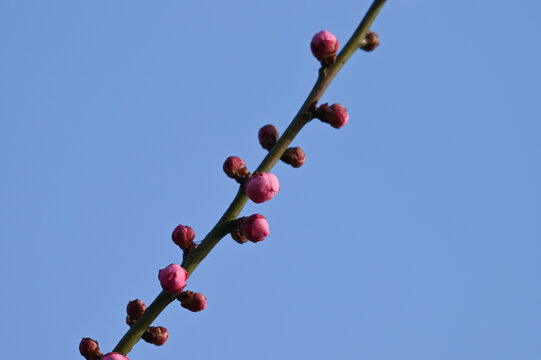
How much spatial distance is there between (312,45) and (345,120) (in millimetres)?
328

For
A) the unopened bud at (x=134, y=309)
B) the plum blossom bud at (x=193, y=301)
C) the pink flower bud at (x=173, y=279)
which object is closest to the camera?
the pink flower bud at (x=173, y=279)

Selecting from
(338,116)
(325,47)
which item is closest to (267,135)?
(338,116)

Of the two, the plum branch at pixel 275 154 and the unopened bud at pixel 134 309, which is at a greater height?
the plum branch at pixel 275 154

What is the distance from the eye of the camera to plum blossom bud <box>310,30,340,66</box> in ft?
9.77

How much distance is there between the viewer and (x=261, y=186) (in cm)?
284

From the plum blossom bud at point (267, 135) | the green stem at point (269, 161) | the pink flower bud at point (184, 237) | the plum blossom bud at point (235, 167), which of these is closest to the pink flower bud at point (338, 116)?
the green stem at point (269, 161)

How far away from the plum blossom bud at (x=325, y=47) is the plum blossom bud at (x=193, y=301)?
107 cm

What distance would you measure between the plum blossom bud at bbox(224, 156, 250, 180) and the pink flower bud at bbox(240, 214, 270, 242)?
327 mm

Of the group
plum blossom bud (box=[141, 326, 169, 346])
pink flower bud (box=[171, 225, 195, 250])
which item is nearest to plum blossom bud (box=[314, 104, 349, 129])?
pink flower bud (box=[171, 225, 195, 250])

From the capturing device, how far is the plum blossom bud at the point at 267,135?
324 cm

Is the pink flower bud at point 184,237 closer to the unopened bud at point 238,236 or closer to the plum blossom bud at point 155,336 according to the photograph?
the unopened bud at point 238,236

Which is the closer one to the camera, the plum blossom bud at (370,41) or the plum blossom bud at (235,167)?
the plum blossom bud at (370,41)

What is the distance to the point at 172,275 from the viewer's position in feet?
9.53

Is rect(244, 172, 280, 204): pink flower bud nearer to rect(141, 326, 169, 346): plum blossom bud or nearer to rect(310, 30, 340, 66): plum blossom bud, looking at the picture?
rect(310, 30, 340, 66): plum blossom bud
